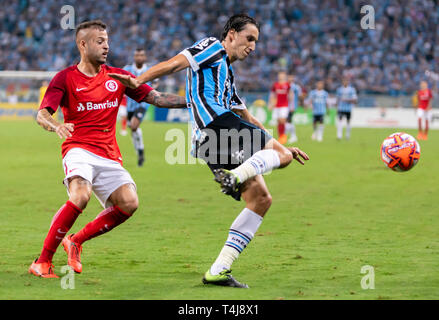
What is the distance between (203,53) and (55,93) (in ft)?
4.65

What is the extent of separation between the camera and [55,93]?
5812 mm

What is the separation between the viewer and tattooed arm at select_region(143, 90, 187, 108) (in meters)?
6.11


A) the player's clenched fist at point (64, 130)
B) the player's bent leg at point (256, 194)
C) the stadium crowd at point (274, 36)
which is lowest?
the player's bent leg at point (256, 194)

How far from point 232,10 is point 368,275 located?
36085 millimetres

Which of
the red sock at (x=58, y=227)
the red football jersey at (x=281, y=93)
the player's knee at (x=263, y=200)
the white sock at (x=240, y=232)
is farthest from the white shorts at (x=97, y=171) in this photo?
the red football jersey at (x=281, y=93)

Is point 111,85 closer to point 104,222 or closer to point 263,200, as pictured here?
point 104,222

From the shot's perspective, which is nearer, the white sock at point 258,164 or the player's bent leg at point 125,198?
the white sock at point 258,164

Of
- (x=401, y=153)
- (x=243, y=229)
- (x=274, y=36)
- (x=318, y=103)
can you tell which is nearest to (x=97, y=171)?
(x=243, y=229)

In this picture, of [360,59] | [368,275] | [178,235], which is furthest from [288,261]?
[360,59]

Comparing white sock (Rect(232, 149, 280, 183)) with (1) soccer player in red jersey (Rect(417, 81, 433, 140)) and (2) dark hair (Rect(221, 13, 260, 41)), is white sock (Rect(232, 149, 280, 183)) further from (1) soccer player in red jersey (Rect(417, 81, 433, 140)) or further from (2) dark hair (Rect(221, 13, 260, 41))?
(1) soccer player in red jersey (Rect(417, 81, 433, 140))

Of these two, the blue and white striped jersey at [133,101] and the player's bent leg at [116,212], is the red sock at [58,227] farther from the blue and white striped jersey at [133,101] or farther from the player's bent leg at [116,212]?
the blue and white striped jersey at [133,101]

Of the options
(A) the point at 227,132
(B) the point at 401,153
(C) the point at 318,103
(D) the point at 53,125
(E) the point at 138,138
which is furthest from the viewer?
(C) the point at 318,103

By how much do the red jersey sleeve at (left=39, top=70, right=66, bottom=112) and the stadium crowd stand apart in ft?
99.1

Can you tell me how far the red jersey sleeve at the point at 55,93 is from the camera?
5738mm
